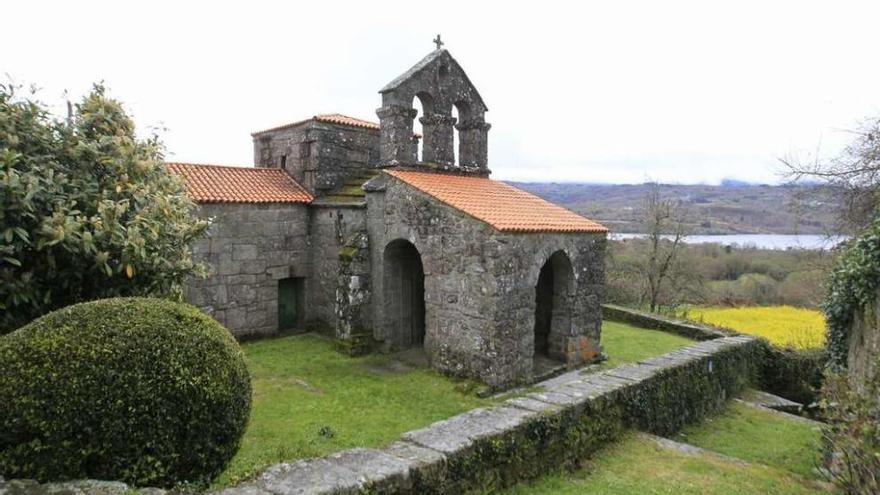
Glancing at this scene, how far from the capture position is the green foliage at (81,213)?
205 inches

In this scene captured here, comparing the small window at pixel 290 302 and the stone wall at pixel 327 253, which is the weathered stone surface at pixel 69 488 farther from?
the small window at pixel 290 302

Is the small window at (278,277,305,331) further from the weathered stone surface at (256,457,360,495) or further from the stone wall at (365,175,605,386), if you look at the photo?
the weathered stone surface at (256,457,360,495)

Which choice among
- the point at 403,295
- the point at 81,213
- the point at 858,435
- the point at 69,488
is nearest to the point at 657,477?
the point at 858,435

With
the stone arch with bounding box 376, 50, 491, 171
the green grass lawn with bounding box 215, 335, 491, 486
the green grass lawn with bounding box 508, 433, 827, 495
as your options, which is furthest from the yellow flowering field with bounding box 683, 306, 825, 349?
the green grass lawn with bounding box 215, 335, 491, 486

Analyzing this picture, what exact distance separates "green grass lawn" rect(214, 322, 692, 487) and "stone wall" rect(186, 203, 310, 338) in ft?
2.44

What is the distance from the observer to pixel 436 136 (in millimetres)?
13016

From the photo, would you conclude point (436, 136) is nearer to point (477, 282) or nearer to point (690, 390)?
point (477, 282)

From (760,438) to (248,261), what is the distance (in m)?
11.0

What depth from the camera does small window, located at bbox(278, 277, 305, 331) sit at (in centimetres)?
1342

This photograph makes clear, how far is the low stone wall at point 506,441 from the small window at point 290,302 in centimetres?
857

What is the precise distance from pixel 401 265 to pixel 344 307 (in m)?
1.59

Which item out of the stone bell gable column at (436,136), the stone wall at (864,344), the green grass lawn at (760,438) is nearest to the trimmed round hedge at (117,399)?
the stone wall at (864,344)

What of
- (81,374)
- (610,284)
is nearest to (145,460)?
(81,374)

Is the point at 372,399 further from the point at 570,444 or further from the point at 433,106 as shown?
the point at 433,106
